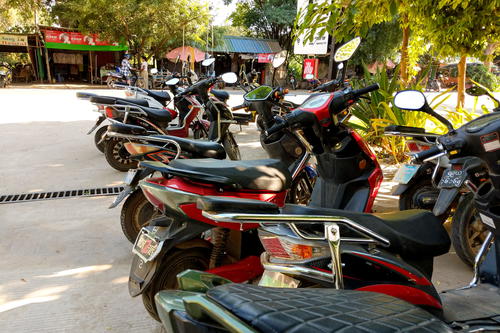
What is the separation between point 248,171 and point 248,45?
26.1m

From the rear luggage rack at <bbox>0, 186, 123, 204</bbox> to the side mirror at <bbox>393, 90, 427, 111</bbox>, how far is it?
344 cm

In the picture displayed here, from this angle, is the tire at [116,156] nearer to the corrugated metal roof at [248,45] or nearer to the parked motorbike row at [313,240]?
the parked motorbike row at [313,240]

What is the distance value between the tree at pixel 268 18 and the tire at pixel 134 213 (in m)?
23.0

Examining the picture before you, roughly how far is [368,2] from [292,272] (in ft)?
9.33

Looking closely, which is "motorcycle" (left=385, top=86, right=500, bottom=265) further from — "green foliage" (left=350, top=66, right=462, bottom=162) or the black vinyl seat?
"green foliage" (left=350, top=66, right=462, bottom=162)

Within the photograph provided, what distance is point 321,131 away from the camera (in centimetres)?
275

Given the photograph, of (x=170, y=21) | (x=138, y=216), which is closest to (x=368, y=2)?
(x=138, y=216)

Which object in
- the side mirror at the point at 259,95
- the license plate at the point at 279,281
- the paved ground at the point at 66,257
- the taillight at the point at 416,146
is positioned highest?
the side mirror at the point at 259,95

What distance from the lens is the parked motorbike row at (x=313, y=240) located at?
0.81 metres

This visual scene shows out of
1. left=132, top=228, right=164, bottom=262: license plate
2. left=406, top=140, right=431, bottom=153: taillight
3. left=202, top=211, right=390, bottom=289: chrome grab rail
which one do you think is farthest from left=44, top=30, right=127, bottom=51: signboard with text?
left=202, top=211, right=390, bottom=289: chrome grab rail

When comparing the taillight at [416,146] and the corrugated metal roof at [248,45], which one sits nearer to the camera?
the taillight at [416,146]

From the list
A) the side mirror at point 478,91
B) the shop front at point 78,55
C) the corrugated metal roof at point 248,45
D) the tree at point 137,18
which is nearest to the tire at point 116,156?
the side mirror at point 478,91

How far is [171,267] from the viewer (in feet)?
7.19

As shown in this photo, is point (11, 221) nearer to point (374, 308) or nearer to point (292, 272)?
point (292, 272)
